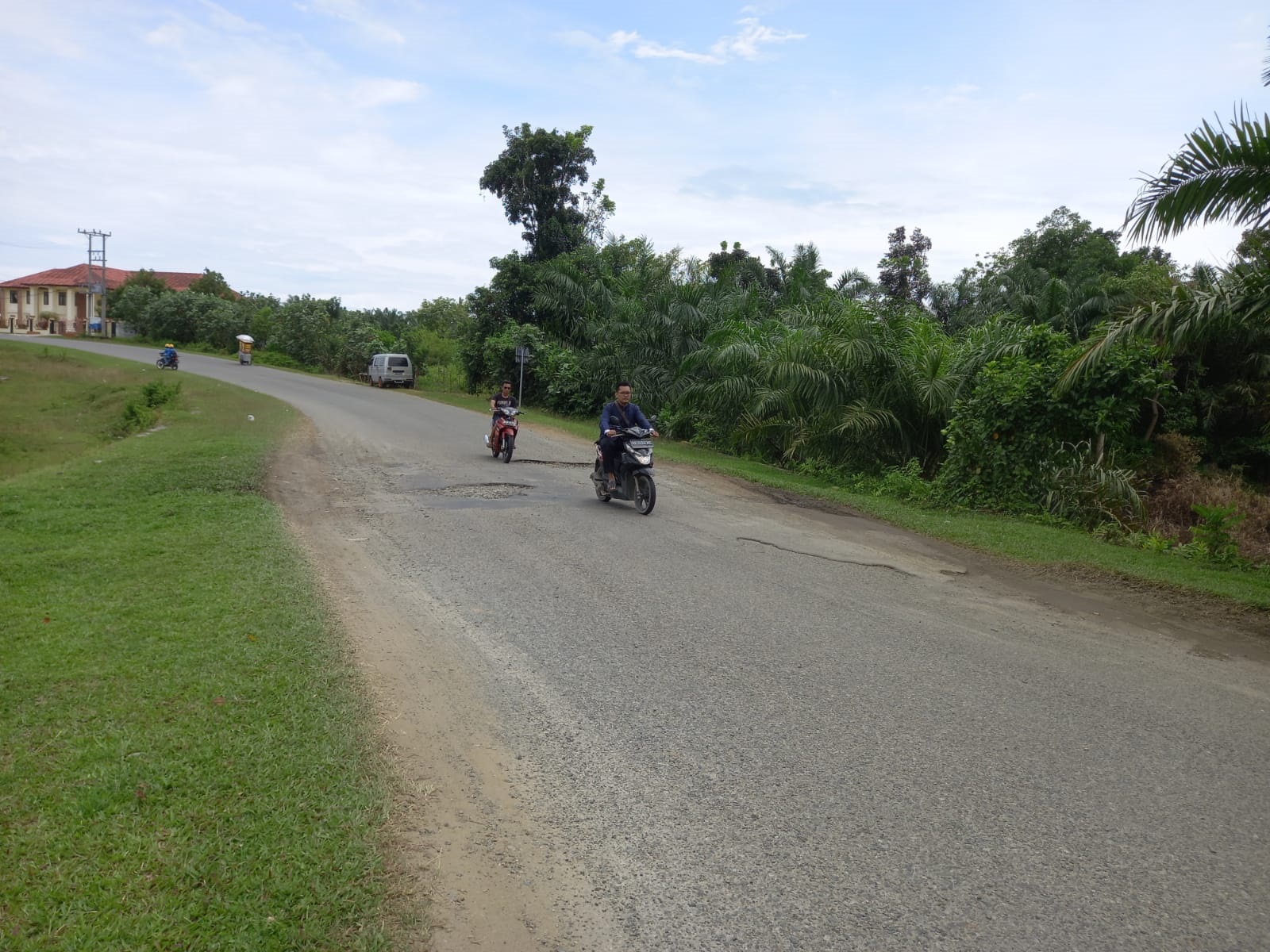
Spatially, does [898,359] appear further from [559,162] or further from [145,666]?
[559,162]

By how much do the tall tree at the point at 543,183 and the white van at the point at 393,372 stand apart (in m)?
9.83

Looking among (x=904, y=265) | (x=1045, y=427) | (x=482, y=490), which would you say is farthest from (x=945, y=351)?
(x=904, y=265)

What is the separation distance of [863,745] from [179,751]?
10.9ft

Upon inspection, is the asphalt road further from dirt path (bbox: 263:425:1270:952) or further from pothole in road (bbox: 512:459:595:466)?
pothole in road (bbox: 512:459:595:466)

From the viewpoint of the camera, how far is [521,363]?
29.2 meters

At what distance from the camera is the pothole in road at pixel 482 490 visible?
1263cm

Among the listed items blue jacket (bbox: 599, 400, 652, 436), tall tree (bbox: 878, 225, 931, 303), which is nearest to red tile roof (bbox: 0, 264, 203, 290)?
tall tree (bbox: 878, 225, 931, 303)

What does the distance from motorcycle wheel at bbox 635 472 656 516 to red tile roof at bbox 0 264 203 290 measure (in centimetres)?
9135

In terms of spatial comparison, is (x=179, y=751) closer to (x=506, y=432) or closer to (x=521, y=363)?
(x=506, y=432)

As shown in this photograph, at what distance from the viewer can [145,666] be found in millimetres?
5242

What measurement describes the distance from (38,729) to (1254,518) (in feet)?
46.8

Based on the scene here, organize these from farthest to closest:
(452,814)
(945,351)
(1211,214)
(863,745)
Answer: (945,351) < (1211,214) < (863,745) < (452,814)

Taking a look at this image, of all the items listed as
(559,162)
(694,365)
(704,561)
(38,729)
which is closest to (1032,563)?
(704,561)

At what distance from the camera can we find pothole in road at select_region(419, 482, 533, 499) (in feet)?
41.4
